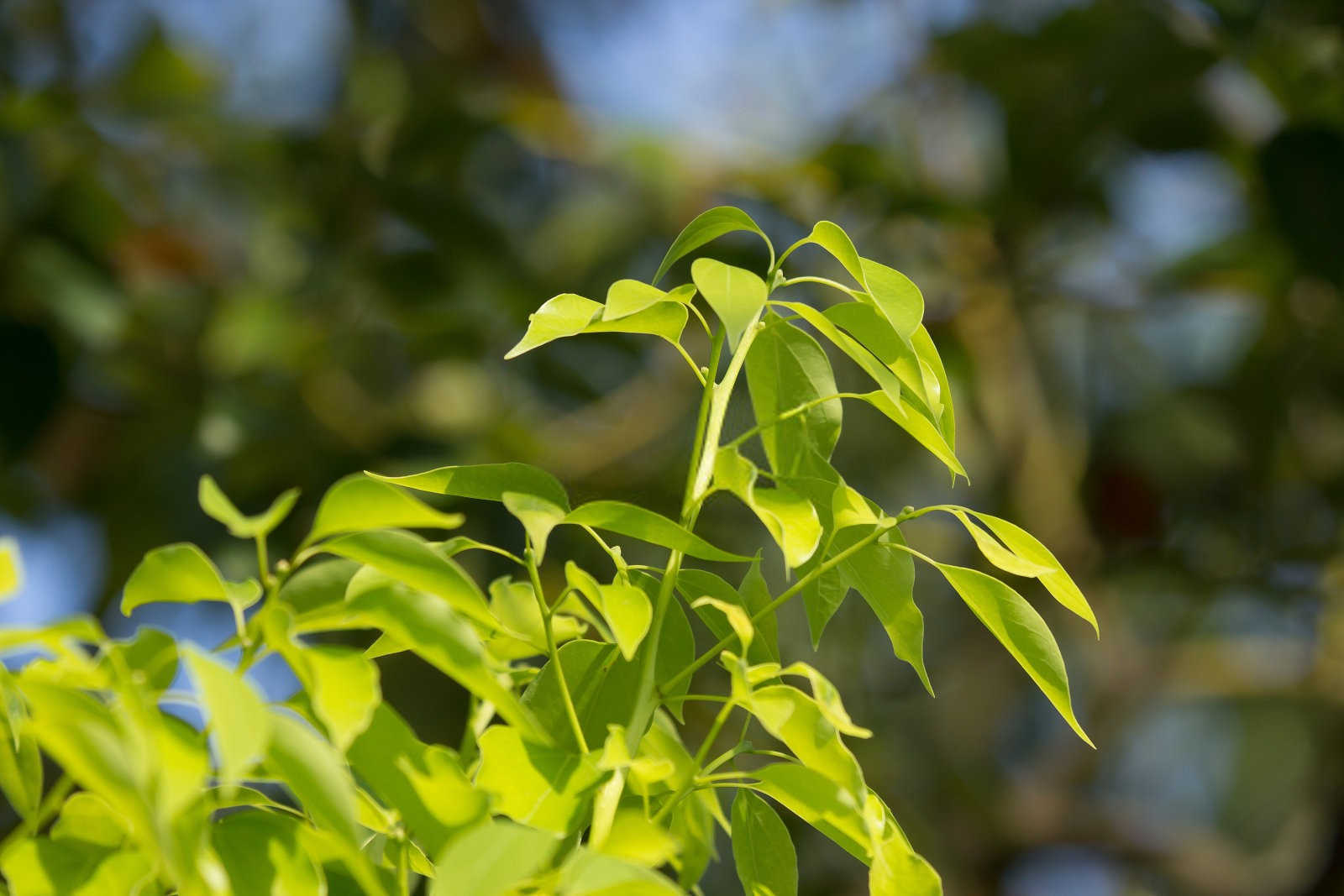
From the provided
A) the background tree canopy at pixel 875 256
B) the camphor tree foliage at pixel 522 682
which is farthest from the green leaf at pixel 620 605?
the background tree canopy at pixel 875 256

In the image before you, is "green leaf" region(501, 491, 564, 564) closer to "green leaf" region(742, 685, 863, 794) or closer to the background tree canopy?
"green leaf" region(742, 685, 863, 794)

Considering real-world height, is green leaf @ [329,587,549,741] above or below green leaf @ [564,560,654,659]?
above

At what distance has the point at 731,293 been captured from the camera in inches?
6.5

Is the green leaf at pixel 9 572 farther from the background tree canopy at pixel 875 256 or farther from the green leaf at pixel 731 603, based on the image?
the background tree canopy at pixel 875 256

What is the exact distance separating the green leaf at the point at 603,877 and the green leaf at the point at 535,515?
47 millimetres

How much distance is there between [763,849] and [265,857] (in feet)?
0.28

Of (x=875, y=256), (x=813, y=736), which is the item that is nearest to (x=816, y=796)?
(x=813, y=736)

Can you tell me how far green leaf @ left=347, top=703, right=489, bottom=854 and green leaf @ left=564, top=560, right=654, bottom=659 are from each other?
0.09 feet

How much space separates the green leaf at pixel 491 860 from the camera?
0.40 ft

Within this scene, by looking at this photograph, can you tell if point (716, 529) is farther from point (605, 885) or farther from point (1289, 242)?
point (605, 885)

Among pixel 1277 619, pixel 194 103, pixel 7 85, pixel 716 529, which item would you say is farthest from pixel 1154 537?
pixel 7 85

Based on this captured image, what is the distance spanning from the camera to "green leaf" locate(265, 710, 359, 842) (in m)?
0.12

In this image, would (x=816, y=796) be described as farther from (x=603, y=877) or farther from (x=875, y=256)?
(x=875, y=256)

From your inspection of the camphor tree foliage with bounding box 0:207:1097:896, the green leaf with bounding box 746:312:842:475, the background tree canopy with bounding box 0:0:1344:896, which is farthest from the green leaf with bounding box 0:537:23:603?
the background tree canopy with bounding box 0:0:1344:896
